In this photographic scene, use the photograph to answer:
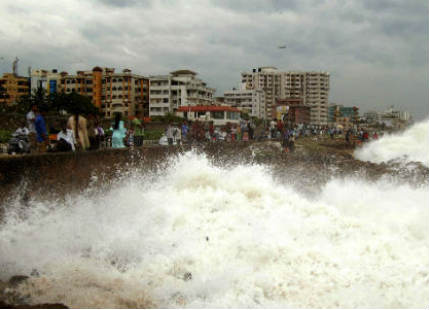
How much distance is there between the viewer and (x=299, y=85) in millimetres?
121062

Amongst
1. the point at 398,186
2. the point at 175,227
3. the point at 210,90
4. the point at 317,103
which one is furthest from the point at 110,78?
the point at 317,103

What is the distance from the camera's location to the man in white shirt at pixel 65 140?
942 cm

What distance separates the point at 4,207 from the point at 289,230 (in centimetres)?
573

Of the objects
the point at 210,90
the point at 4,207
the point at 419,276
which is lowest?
the point at 419,276

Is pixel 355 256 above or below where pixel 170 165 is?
below

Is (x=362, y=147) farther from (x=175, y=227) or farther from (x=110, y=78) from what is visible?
(x=110, y=78)

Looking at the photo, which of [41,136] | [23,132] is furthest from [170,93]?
[41,136]

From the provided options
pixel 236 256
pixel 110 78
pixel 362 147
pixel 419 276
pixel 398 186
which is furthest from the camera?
pixel 110 78

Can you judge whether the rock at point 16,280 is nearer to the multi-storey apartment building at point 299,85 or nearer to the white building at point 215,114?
the white building at point 215,114

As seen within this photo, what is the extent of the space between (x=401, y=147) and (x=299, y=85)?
93.2 m

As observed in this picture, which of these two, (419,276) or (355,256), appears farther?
(355,256)

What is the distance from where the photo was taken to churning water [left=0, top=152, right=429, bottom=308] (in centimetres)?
648

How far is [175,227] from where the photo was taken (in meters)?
9.12

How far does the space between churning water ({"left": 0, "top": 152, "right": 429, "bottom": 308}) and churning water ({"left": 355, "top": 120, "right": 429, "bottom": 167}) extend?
1832 centimetres
